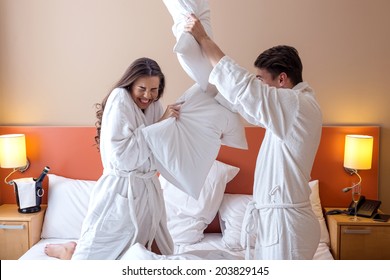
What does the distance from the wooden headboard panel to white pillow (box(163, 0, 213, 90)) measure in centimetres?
109

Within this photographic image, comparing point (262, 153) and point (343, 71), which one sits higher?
point (343, 71)

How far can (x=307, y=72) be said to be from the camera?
2295mm

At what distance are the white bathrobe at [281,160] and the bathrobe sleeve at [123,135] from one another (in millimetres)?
350

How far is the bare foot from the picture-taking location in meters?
1.94

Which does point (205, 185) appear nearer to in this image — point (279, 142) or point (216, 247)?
point (216, 247)

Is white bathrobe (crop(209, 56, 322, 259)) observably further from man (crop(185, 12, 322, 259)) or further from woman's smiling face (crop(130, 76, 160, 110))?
woman's smiling face (crop(130, 76, 160, 110))

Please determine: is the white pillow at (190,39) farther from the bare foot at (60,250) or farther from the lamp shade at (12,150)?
the lamp shade at (12,150)

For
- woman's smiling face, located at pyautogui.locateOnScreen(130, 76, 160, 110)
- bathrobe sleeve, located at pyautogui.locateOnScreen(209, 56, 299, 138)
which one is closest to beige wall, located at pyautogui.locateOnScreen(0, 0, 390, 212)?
woman's smiling face, located at pyautogui.locateOnScreen(130, 76, 160, 110)

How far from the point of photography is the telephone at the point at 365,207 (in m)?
2.13

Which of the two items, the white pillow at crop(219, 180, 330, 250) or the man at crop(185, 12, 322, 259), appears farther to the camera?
the white pillow at crop(219, 180, 330, 250)

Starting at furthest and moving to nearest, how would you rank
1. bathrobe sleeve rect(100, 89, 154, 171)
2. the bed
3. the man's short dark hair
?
the bed < bathrobe sleeve rect(100, 89, 154, 171) < the man's short dark hair

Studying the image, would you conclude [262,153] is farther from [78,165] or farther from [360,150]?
[78,165]
